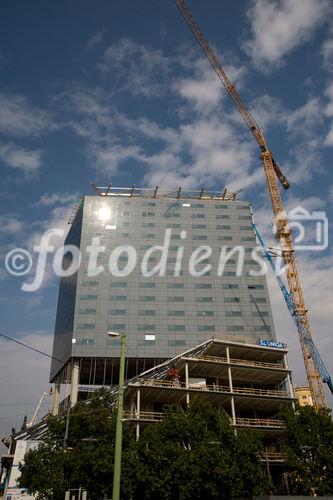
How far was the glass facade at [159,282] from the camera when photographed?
284 ft

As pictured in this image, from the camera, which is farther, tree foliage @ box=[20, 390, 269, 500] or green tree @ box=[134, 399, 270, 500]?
green tree @ box=[134, 399, 270, 500]

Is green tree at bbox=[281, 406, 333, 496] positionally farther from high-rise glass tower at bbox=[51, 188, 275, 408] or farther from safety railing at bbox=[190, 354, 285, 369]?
high-rise glass tower at bbox=[51, 188, 275, 408]

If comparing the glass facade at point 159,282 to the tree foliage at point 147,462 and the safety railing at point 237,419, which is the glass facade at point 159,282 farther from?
the tree foliage at point 147,462

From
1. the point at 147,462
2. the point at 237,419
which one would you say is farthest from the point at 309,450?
the point at 147,462

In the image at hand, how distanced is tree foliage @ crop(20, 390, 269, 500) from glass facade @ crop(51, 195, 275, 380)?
145 ft

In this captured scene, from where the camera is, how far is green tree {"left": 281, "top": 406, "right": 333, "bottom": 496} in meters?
43.4

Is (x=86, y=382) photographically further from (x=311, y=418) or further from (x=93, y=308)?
(x=311, y=418)

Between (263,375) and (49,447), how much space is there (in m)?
37.6

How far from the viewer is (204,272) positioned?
95875 mm

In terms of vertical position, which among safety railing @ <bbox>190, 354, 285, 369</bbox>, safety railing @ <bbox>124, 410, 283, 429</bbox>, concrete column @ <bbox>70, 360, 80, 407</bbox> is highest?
concrete column @ <bbox>70, 360, 80, 407</bbox>

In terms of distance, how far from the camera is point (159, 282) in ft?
305

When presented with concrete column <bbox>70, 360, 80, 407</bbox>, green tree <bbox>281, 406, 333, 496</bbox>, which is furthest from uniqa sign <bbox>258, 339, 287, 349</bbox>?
concrete column <bbox>70, 360, 80, 407</bbox>

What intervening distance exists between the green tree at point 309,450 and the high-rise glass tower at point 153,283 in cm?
3946

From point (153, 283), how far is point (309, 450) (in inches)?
2070
